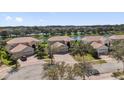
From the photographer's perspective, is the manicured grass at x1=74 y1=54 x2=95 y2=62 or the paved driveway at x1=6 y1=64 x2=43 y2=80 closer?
the paved driveway at x1=6 y1=64 x2=43 y2=80

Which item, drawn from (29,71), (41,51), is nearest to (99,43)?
(41,51)

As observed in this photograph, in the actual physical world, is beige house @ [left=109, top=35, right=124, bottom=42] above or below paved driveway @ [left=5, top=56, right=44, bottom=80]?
above

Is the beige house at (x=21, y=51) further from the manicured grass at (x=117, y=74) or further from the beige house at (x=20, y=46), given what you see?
the manicured grass at (x=117, y=74)

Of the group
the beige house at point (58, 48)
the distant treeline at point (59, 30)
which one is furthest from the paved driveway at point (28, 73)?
the distant treeline at point (59, 30)

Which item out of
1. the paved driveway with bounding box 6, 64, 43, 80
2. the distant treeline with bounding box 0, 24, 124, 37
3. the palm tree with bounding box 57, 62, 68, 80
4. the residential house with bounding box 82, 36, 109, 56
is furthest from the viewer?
the residential house with bounding box 82, 36, 109, 56

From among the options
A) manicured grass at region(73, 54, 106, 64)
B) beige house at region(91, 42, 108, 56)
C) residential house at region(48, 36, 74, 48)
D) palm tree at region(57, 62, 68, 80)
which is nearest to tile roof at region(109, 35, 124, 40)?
beige house at region(91, 42, 108, 56)

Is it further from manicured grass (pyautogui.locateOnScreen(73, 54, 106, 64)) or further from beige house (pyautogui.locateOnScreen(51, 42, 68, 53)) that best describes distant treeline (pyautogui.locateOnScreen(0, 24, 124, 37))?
manicured grass (pyautogui.locateOnScreen(73, 54, 106, 64))

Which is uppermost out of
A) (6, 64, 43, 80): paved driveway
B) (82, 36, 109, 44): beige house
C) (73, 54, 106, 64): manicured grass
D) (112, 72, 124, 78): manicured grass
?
(82, 36, 109, 44): beige house
